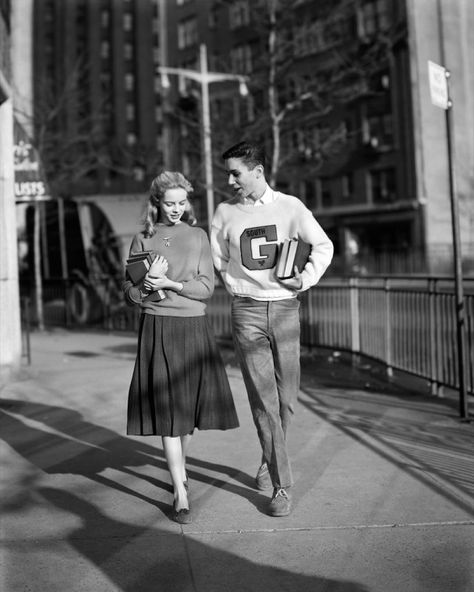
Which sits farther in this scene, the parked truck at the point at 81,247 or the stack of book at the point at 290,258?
the parked truck at the point at 81,247

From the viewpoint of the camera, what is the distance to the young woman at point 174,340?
4.69 m

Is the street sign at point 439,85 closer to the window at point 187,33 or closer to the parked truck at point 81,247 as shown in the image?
the parked truck at point 81,247

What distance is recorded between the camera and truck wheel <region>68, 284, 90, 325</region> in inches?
720

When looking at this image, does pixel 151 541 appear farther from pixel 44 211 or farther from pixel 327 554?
pixel 44 211

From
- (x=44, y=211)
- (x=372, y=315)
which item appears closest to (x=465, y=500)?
(x=372, y=315)

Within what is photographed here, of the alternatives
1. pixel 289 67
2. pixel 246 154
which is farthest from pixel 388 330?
pixel 289 67

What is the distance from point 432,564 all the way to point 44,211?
17.6 m

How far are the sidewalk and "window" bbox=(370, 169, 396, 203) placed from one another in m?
40.9

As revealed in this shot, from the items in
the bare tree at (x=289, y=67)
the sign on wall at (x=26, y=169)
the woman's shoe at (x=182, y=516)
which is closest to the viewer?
the woman's shoe at (x=182, y=516)

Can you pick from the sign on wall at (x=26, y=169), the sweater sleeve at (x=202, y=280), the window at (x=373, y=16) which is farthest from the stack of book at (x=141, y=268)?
the window at (x=373, y=16)

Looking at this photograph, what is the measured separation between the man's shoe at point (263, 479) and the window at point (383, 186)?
1720 inches

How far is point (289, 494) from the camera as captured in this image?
15.0 feet

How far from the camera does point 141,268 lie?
4.59 metres

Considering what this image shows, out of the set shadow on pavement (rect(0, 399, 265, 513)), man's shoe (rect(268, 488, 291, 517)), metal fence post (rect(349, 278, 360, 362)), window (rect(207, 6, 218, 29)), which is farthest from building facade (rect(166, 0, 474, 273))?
man's shoe (rect(268, 488, 291, 517))
